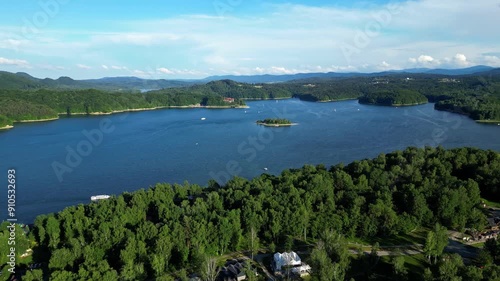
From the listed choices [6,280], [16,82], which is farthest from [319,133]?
[16,82]

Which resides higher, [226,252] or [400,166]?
[400,166]

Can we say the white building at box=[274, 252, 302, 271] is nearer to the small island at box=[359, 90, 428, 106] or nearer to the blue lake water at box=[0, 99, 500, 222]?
the blue lake water at box=[0, 99, 500, 222]

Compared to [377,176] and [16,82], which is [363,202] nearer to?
[377,176]

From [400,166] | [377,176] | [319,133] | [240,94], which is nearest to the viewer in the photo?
[377,176]

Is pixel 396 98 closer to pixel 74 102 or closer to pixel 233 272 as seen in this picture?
pixel 74 102

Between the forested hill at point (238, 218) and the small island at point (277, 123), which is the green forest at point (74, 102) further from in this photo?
the forested hill at point (238, 218)

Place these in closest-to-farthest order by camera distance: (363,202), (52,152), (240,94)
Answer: (363,202) < (52,152) < (240,94)

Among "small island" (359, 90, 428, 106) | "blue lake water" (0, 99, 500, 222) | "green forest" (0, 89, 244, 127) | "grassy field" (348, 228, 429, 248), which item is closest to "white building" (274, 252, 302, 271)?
"grassy field" (348, 228, 429, 248)
